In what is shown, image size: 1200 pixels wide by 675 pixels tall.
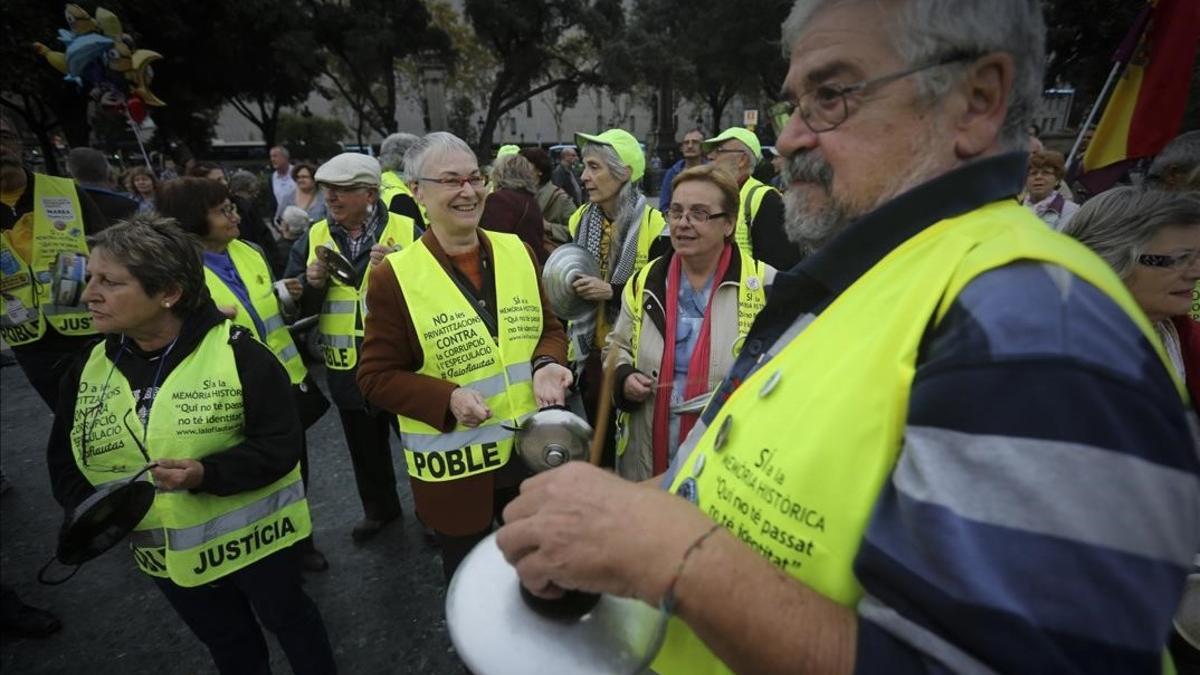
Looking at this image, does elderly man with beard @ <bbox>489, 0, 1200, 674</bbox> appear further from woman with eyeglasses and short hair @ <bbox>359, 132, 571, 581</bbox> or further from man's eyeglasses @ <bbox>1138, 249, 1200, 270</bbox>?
man's eyeglasses @ <bbox>1138, 249, 1200, 270</bbox>

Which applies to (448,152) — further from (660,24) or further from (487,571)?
(660,24)

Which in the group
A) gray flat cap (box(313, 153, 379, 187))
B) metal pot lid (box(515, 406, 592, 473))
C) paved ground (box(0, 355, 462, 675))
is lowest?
paved ground (box(0, 355, 462, 675))

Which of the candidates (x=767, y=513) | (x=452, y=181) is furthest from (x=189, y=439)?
(x=767, y=513)

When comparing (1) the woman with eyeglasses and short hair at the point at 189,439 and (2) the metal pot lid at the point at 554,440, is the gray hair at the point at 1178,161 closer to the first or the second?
(2) the metal pot lid at the point at 554,440

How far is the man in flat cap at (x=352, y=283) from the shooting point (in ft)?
11.6

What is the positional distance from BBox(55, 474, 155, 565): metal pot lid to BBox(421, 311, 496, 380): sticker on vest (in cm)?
104

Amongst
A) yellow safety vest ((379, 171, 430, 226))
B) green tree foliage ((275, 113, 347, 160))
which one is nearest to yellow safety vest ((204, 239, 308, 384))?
yellow safety vest ((379, 171, 430, 226))

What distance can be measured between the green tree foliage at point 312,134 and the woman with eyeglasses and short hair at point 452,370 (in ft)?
107

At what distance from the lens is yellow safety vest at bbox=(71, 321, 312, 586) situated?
205 centimetres

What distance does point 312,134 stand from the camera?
119 ft

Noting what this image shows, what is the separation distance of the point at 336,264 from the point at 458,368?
1.46 meters

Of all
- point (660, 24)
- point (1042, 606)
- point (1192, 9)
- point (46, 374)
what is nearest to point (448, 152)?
point (1042, 606)

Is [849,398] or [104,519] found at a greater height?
[849,398]

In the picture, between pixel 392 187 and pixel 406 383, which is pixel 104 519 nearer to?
pixel 406 383
